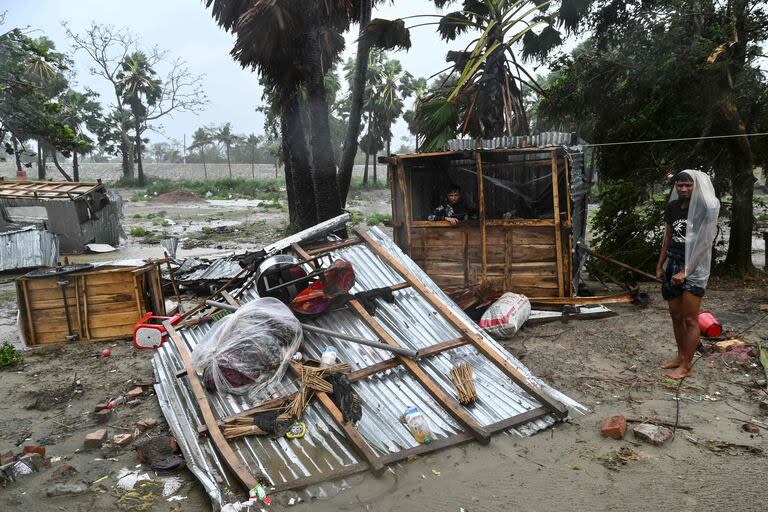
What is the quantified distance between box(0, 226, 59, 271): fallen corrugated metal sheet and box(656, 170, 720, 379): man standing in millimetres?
13164

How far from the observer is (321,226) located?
6.08m

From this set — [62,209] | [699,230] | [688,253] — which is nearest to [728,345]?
[688,253]

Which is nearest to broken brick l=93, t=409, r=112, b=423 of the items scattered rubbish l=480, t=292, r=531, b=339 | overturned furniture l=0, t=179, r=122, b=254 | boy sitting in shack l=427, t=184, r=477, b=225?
scattered rubbish l=480, t=292, r=531, b=339

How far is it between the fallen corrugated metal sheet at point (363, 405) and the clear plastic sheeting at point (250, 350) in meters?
0.12

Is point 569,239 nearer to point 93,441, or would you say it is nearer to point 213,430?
point 213,430

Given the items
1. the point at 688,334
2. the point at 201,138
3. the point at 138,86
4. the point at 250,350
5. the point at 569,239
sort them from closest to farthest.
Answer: the point at 250,350, the point at 688,334, the point at 569,239, the point at 138,86, the point at 201,138

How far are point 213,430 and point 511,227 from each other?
15.0 feet

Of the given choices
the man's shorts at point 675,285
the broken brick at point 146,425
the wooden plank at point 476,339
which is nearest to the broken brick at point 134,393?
the broken brick at point 146,425

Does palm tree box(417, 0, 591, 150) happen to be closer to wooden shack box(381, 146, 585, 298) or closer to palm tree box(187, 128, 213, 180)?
wooden shack box(381, 146, 585, 298)

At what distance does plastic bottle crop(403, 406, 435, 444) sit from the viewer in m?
3.47

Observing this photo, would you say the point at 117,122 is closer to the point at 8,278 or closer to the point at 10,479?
the point at 8,278

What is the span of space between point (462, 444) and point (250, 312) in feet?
6.56

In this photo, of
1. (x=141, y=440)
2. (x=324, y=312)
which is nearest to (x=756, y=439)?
(x=324, y=312)

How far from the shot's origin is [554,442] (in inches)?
139
